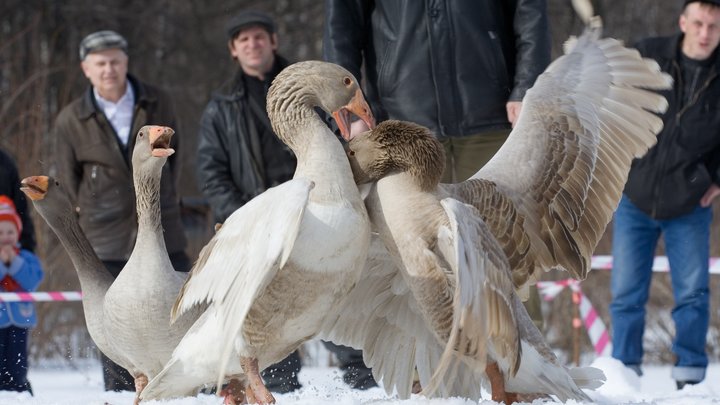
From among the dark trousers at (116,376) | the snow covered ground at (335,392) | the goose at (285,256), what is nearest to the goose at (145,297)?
the snow covered ground at (335,392)

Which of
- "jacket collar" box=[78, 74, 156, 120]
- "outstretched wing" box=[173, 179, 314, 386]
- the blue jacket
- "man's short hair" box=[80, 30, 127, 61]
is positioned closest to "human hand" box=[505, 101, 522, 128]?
"outstretched wing" box=[173, 179, 314, 386]

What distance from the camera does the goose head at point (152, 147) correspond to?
5.63 m

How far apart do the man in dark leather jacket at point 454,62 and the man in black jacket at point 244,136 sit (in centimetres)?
144

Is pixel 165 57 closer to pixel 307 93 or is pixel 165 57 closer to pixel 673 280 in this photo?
pixel 673 280

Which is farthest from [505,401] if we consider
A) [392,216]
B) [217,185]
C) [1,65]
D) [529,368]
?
[1,65]

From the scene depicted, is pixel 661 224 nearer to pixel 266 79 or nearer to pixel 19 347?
pixel 266 79

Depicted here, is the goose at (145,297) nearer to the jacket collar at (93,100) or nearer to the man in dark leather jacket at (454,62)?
the man in dark leather jacket at (454,62)

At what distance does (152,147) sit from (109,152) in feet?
7.26

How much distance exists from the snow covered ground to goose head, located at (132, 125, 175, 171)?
41.8 inches

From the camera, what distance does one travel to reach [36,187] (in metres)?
6.18

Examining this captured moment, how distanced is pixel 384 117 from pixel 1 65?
1099 centimetres

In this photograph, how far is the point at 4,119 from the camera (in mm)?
13680

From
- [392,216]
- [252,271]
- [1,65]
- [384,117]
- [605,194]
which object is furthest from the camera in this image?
[1,65]

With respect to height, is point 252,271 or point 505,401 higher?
point 252,271
